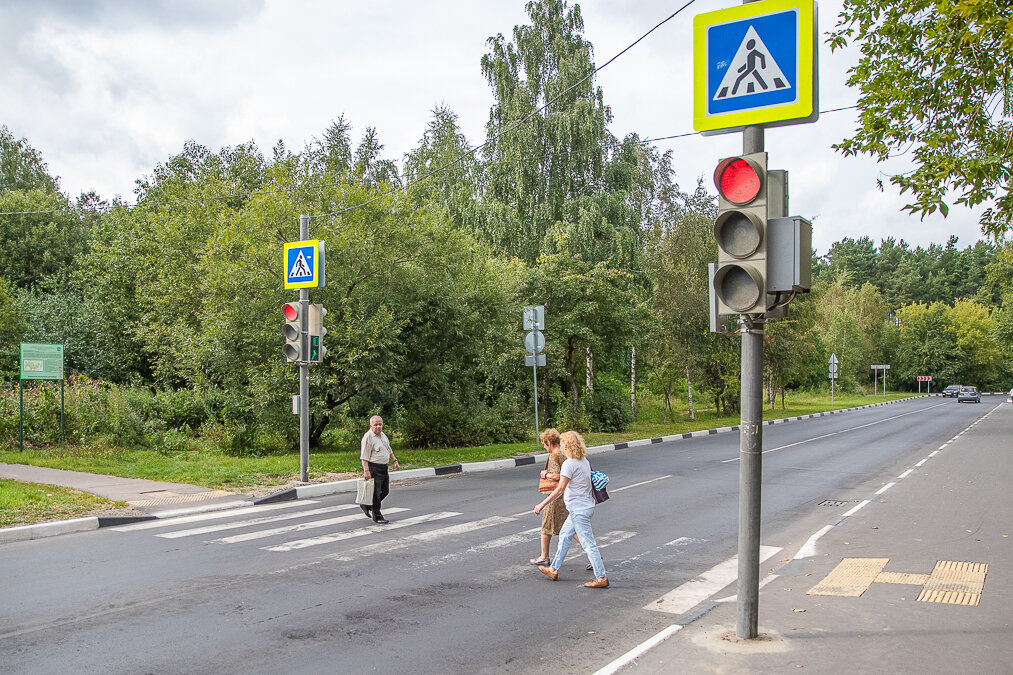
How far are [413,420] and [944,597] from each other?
49.6 feet

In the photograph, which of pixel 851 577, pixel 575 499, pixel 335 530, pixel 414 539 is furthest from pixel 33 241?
pixel 851 577

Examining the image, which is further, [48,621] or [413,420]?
[413,420]

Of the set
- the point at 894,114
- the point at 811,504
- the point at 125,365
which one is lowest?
the point at 811,504

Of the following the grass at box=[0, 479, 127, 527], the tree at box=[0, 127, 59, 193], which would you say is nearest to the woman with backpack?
the grass at box=[0, 479, 127, 527]

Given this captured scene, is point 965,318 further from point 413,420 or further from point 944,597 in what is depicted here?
point 944,597

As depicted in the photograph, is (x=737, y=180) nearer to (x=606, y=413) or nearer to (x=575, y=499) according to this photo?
(x=575, y=499)

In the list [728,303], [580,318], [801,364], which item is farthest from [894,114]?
[801,364]

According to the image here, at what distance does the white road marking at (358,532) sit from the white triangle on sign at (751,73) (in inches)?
273

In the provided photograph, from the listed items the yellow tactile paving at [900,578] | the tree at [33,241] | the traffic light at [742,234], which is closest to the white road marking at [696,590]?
the yellow tactile paving at [900,578]

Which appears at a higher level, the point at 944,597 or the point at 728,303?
the point at 728,303

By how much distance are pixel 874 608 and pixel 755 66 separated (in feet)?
15.0

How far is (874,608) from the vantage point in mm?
6523

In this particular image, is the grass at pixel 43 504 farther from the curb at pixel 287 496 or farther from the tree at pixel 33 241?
the tree at pixel 33 241

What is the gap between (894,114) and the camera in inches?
400
